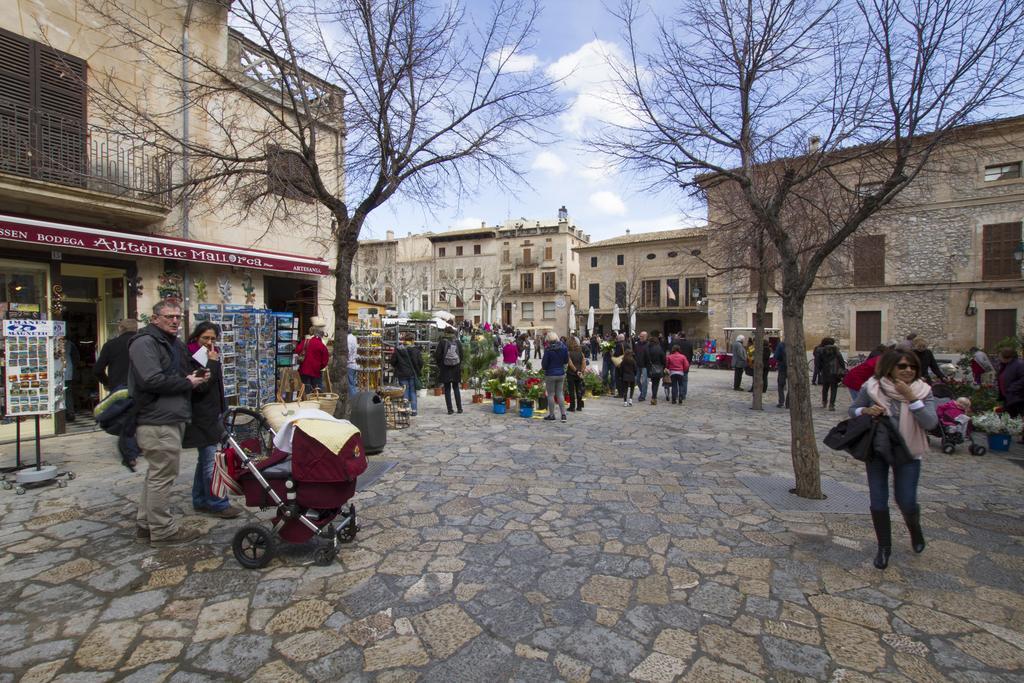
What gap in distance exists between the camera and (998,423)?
292 inches

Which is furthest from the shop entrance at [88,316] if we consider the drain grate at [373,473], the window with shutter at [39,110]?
the drain grate at [373,473]

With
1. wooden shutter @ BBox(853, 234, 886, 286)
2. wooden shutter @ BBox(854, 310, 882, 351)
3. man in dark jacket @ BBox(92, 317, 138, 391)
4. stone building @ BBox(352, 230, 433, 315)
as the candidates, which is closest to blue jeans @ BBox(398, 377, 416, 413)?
man in dark jacket @ BBox(92, 317, 138, 391)

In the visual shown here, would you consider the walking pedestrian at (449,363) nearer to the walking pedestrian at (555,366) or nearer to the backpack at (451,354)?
the backpack at (451,354)

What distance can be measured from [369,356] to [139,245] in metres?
4.85

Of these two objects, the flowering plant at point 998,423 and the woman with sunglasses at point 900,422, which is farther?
the flowering plant at point 998,423

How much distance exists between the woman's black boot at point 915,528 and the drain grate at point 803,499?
0.93 meters

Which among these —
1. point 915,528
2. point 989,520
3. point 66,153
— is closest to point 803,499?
point 915,528

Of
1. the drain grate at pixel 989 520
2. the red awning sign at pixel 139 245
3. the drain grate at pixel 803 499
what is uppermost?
the red awning sign at pixel 139 245

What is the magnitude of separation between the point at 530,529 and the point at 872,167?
16.9 feet

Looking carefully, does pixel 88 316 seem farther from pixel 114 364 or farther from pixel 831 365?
pixel 831 365

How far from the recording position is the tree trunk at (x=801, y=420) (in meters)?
5.25

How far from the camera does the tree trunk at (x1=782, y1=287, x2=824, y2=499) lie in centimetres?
525

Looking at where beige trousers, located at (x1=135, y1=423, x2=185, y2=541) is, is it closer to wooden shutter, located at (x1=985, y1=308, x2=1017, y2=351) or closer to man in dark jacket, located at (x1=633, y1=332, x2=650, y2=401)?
man in dark jacket, located at (x1=633, y1=332, x2=650, y2=401)

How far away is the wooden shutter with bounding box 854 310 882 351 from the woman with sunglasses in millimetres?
27855
